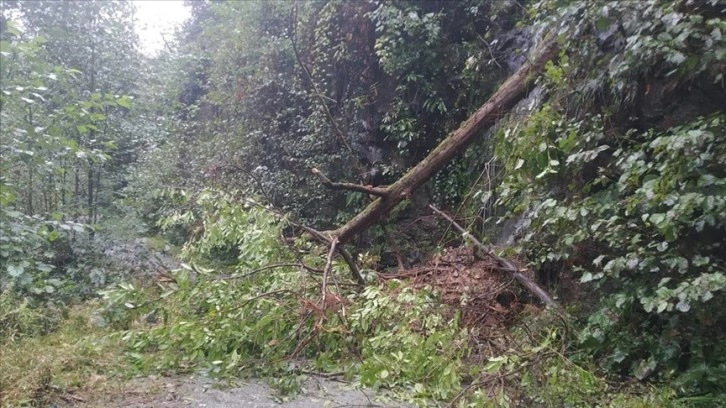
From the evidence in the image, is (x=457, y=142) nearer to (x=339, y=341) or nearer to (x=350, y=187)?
(x=350, y=187)

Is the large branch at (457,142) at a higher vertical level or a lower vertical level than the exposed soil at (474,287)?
higher

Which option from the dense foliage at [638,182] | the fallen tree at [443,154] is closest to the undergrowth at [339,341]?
the dense foliage at [638,182]

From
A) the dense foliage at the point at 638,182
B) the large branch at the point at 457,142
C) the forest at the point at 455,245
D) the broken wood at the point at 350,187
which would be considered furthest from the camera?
the large branch at the point at 457,142

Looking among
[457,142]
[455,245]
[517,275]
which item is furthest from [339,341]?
[457,142]

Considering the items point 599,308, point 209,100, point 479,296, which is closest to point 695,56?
point 599,308

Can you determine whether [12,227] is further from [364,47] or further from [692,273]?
[364,47]

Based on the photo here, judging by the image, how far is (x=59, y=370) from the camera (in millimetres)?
3223

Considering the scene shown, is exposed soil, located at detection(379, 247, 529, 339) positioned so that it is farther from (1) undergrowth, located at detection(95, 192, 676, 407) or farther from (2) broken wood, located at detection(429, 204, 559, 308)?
(1) undergrowth, located at detection(95, 192, 676, 407)

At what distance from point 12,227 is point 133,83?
4823 millimetres

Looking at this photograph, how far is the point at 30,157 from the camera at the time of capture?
12.6 feet

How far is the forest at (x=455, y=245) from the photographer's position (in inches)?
118

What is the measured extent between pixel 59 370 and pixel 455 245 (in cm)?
404

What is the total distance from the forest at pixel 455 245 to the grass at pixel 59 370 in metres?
0.02

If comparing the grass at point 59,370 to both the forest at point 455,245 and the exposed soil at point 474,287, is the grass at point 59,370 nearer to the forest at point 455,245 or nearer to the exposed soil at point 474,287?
the forest at point 455,245
